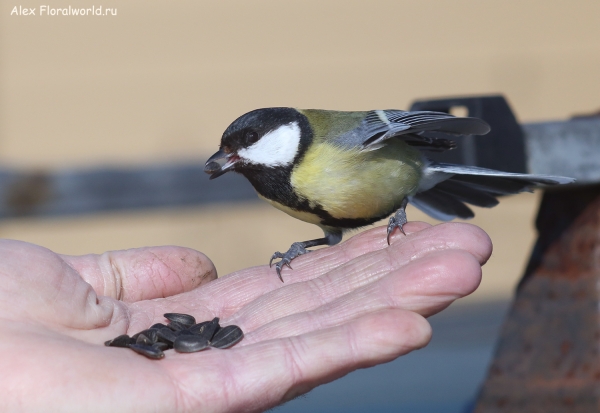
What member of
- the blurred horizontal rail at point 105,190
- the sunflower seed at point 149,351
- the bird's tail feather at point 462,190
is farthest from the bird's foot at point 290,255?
the blurred horizontal rail at point 105,190

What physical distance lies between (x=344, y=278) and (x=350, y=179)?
352 millimetres

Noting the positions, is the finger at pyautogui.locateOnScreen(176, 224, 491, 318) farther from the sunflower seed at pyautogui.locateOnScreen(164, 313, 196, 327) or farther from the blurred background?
the blurred background

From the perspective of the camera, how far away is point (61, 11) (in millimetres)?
4695

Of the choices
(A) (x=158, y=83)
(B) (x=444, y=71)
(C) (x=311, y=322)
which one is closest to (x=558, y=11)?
(B) (x=444, y=71)

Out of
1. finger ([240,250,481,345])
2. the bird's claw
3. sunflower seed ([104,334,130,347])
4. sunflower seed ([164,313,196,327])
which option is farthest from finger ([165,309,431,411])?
the bird's claw

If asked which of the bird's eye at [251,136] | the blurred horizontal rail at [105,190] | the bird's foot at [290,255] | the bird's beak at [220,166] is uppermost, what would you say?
the bird's eye at [251,136]

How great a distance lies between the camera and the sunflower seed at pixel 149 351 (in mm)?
1481

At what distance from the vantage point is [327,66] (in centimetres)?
497

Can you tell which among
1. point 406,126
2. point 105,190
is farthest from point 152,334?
point 105,190

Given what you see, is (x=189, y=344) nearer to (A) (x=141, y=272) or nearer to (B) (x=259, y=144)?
(A) (x=141, y=272)

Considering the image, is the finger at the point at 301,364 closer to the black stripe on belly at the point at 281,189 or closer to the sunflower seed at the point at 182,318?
the sunflower seed at the point at 182,318

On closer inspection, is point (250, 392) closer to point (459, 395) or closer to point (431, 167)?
point (431, 167)

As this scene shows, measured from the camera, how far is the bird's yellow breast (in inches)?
77.9

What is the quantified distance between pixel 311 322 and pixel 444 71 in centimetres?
377
